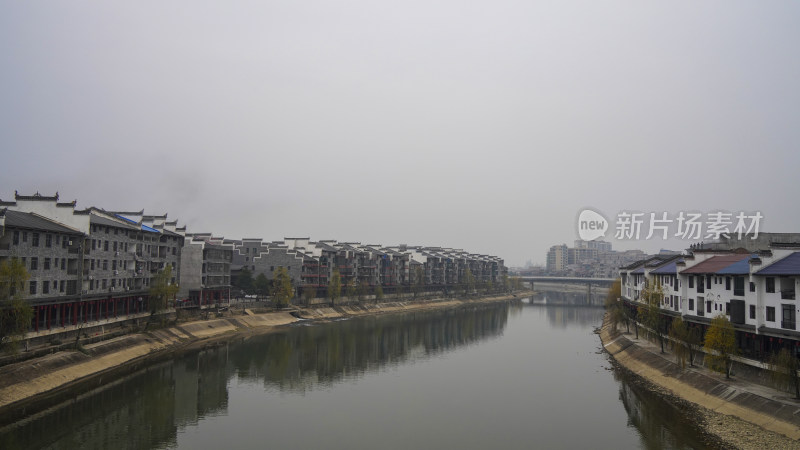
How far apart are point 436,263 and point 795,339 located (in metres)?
114

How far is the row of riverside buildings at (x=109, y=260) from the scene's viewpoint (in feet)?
127

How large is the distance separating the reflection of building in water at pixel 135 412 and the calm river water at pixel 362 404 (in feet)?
0.25

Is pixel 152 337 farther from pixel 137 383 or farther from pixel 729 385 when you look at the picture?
pixel 729 385

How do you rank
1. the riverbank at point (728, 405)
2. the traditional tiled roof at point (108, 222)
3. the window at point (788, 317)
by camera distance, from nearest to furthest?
the riverbank at point (728, 405), the window at point (788, 317), the traditional tiled roof at point (108, 222)

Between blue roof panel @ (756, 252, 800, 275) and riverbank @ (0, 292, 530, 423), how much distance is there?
42.4 metres

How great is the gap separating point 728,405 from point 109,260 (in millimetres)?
49187

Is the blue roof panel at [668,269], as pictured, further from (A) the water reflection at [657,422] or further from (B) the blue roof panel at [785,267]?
(B) the blue roof panel at [785,267]

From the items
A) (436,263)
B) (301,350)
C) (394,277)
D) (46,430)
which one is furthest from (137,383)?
(436,263)

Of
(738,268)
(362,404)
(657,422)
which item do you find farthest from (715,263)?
(362,404)

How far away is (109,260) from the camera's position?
160ft

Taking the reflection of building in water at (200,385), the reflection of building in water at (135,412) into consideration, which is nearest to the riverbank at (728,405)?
the reflection of building in water at (135,412)

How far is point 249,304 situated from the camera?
74688 millimetres

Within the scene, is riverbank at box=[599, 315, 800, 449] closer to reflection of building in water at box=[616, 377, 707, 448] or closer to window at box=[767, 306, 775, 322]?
reflection of building in water at box=[616, 377, 707, 448]

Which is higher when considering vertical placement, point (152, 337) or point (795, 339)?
point (795, 339)
